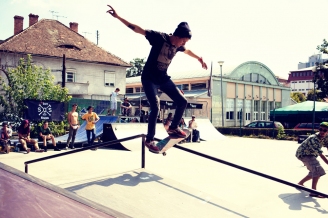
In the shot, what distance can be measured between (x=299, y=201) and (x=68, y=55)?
26.7 meters

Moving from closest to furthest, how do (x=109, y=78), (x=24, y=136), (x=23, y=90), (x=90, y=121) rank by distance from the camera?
(x=24, y=136) → (x=90, y=121) → (x=23, y=90) → (x=109, y=78)

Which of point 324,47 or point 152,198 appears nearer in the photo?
point 152,198

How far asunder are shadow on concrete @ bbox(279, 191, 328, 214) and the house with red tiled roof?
23.4 meters

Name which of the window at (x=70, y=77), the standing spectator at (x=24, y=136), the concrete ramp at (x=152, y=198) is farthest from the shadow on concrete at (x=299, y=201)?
the window at (x=70, y=77)

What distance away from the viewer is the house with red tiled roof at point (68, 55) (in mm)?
26734

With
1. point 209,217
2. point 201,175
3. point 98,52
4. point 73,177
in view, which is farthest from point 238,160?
point 98,52

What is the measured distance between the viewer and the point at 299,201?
17.7 feet

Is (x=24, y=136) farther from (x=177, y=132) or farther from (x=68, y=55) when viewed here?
(x=68, y=55)

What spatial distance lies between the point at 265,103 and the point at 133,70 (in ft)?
118

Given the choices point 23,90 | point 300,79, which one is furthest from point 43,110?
point 300,79

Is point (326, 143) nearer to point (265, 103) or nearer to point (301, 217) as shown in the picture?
point (301, 217)

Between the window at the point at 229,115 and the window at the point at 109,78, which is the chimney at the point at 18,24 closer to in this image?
the window at the point at 109,78

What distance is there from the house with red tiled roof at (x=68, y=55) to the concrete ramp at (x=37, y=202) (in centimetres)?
2463

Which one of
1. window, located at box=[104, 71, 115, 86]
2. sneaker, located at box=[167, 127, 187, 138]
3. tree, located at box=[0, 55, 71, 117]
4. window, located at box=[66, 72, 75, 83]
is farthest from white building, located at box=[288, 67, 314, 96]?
sneaker, located at box=[167, 127, 187, 138]
